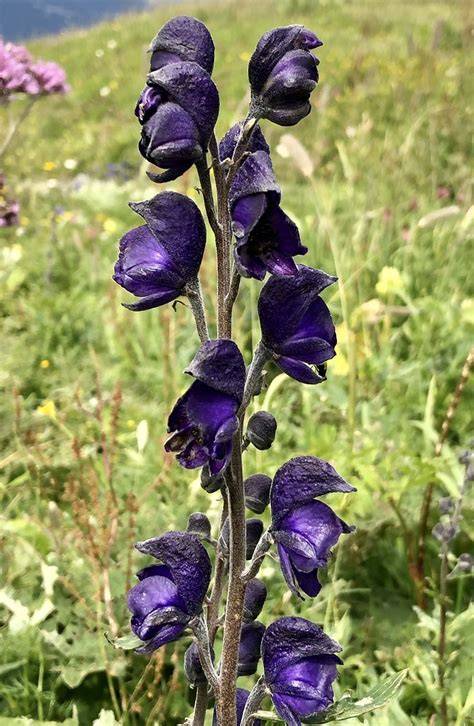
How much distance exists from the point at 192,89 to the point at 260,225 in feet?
0.71

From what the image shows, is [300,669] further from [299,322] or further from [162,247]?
[162,247]

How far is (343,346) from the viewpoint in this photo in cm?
303

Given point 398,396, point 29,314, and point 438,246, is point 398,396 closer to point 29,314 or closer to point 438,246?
point 438,246

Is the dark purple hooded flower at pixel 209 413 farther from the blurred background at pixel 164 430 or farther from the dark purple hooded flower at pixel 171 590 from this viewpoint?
the blurred background at pixel 164 430

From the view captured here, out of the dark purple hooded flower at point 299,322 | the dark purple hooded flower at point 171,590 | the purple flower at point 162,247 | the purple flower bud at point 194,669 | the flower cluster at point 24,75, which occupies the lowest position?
the purple flower bud at point 194,669

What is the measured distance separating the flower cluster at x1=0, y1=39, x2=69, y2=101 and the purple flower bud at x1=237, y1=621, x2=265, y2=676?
2331mm

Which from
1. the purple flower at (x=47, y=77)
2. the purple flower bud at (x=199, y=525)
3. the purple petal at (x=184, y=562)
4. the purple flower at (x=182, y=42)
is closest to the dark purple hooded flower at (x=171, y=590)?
the purple petal at (x=184, y=562)

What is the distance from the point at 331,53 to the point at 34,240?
22.9 ft

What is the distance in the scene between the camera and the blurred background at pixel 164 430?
6.20 ft

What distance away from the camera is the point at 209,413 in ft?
3.34

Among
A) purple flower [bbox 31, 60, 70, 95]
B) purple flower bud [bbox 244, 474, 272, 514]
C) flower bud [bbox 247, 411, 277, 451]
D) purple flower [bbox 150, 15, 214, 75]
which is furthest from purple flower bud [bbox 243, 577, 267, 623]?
purple flower [bbox 31, 60, 70, 95]

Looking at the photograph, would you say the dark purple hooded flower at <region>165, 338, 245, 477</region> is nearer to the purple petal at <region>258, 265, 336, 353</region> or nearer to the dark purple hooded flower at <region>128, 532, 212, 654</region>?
the purple petal at <region>258, 265, 336, 353</region>

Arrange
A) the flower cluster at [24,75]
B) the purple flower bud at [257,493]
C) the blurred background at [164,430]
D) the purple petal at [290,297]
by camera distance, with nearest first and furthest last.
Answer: the purple petal at [290,297] → the purple flower bud at [257,493] → the blurred background at [164,430] → the flower cluster at [24,75]

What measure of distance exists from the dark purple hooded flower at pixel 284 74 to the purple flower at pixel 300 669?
78 centimetres
